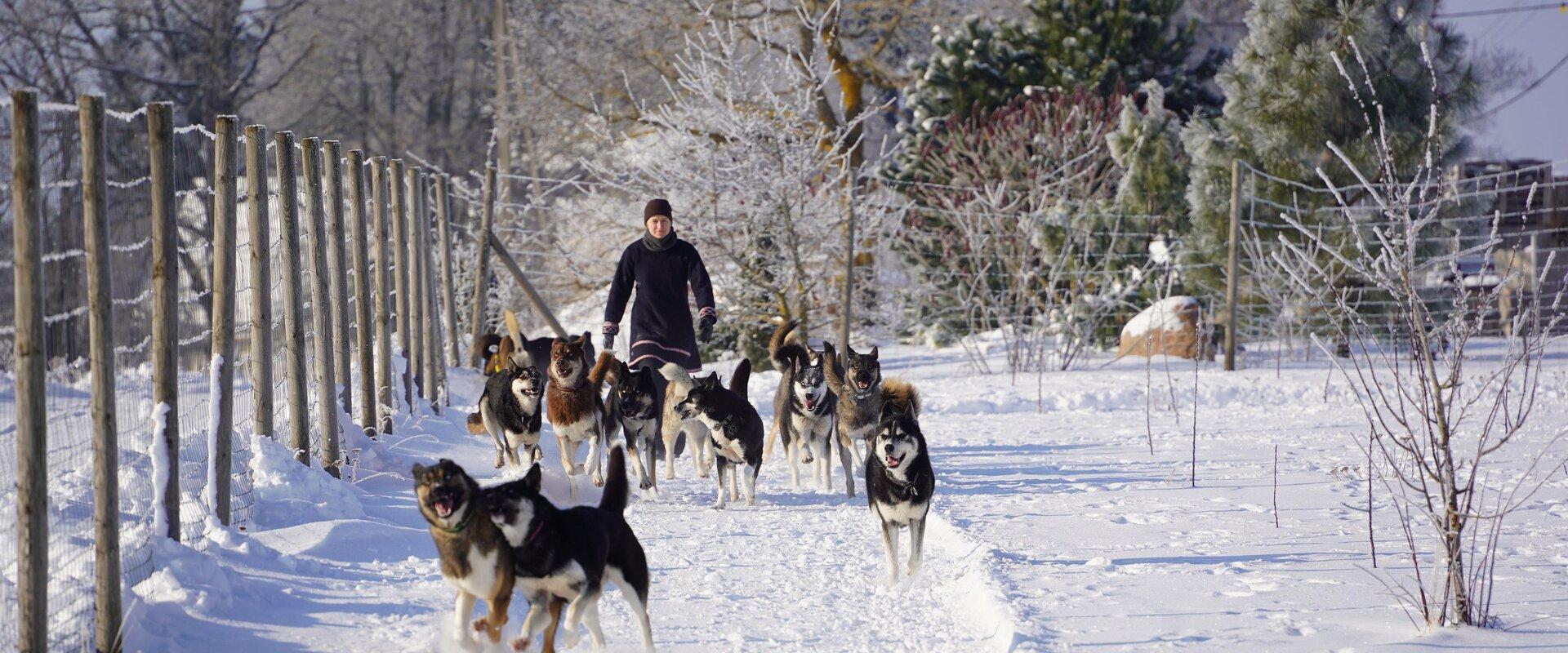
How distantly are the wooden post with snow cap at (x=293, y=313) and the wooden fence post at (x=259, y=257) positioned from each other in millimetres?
395

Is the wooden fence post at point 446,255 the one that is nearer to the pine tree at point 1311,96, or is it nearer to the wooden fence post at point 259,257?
the wooden fence post at point 259,257

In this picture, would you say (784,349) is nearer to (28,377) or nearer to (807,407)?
(807,407)

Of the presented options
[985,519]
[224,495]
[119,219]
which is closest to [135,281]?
[119,219]

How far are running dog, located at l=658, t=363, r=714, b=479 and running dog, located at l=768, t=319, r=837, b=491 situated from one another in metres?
0.57

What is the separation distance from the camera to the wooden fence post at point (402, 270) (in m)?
11.6

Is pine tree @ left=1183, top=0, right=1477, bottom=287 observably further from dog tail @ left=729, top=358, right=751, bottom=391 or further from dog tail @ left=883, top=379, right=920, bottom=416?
dog tail @ left=883, top=379, right=920, bottom=416

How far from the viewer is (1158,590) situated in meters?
5.70

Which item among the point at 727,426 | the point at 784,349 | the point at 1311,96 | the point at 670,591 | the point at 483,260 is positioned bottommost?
the point at 670,591

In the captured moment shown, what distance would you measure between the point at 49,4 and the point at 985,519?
83.7ft

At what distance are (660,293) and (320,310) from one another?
2387 mm

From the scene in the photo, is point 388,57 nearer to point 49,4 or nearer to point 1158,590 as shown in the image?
point 49,4

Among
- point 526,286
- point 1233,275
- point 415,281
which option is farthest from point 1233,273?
point 415,281

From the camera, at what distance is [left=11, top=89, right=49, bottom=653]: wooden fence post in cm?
415

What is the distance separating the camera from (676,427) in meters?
9.50
